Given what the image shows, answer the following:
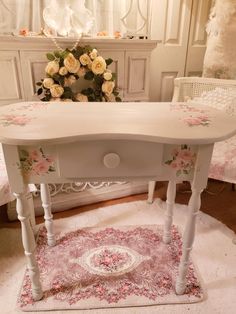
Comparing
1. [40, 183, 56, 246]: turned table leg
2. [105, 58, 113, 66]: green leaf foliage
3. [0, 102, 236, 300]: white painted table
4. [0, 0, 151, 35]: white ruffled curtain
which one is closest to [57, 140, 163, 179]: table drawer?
[0, 102, 236, 300]: white painted table

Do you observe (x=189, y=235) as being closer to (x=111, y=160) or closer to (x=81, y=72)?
(x=111, y=160)

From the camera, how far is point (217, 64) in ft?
5.66

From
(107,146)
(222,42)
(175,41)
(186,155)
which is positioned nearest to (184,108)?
(186,155)

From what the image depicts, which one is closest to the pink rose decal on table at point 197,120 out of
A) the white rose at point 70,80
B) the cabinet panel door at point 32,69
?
the white rose at point 70,80

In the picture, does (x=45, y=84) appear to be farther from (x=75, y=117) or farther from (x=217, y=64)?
(x=217, y=64)

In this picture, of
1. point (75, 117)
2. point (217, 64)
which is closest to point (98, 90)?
point (75, 117)

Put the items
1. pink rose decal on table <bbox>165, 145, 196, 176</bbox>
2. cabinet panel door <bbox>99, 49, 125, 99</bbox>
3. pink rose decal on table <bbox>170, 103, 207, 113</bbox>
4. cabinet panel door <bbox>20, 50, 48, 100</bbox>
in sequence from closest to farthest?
pink rose decal on table <bbox>165, 145, 196, 176</bbox> < pink rose decal on table <bbox>170, 103, 207, 113</bbox> < cabinet panel door <bbox>20, 50, 48, 100</bbox> < cabinet panel door <bbox>99, 49, 125, 99</bbox>

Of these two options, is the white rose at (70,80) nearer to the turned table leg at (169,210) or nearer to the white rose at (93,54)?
the white rose at (93,54)

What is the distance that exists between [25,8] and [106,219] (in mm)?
1335

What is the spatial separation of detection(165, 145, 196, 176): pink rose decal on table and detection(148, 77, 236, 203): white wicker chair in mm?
495

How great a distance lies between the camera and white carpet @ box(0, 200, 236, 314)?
1086mm

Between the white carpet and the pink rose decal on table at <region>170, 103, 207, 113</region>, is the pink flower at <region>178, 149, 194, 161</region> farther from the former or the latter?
the white carpet

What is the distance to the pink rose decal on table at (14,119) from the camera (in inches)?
33.4

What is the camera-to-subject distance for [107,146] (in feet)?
2.72
